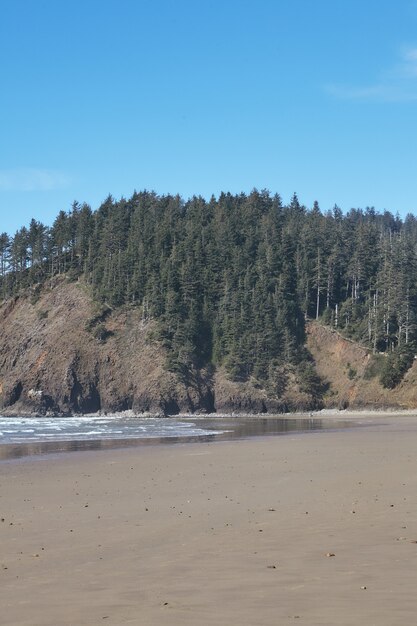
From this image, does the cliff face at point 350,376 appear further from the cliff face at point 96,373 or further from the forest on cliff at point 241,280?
the cliff face at point 96,373

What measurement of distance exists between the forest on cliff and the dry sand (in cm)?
6380

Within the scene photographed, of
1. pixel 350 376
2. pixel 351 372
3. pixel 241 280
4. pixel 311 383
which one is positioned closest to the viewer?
pixel 350 376

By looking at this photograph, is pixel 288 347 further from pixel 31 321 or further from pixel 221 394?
pixel 31 321

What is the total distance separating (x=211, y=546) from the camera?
11883 mm

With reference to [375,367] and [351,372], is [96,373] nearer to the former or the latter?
[351,372]

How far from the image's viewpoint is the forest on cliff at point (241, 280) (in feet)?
305

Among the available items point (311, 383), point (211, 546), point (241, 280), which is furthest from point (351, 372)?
point (211, 546)

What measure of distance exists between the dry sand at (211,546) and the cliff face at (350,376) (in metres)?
57.5

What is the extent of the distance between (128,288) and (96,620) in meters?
96.7

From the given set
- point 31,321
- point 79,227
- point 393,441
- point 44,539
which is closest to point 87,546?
point 44,539

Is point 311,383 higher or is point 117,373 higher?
point 117,373

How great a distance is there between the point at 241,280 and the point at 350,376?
2306cm

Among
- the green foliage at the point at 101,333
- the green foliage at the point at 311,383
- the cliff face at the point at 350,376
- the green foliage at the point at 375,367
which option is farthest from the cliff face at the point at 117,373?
the green foliage at the point at 311,383

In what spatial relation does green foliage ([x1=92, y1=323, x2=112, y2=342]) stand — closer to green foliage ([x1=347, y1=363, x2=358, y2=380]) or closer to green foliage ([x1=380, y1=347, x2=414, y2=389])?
green foliage ([x1=347, y1=363, x2=358, y2=380])
